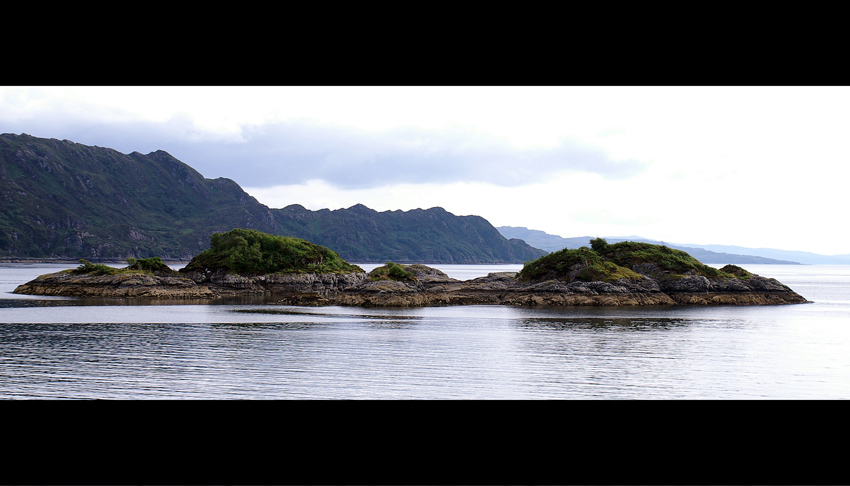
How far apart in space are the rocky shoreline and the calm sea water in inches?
428

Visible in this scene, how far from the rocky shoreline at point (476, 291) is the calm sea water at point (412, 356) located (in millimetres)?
10863

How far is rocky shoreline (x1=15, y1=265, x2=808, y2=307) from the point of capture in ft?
177

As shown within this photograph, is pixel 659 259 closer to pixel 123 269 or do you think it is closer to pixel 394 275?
pixel 394 275

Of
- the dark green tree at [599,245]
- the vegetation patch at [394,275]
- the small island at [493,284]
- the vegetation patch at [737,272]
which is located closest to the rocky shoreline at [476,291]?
the small island at [493,284]

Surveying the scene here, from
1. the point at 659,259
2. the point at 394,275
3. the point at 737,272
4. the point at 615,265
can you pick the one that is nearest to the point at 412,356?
the point at 394,275

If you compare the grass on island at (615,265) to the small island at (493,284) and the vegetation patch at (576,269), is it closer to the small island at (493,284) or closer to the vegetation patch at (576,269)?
the vegetation patch at (576,269)

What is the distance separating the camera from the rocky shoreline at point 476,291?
54031mm

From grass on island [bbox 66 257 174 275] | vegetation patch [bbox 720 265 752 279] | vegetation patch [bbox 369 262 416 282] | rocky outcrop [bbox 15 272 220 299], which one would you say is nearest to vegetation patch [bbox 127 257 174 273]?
grass on island [bbox 66 257 174 275]

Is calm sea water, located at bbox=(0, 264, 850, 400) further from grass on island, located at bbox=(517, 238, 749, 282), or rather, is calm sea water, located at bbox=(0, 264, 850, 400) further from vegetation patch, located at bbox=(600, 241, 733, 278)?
vegetation patch, located at bbox=(600, 241, 733, 278)

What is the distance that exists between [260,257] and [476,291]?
2888 cm

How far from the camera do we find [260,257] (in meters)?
69.6
